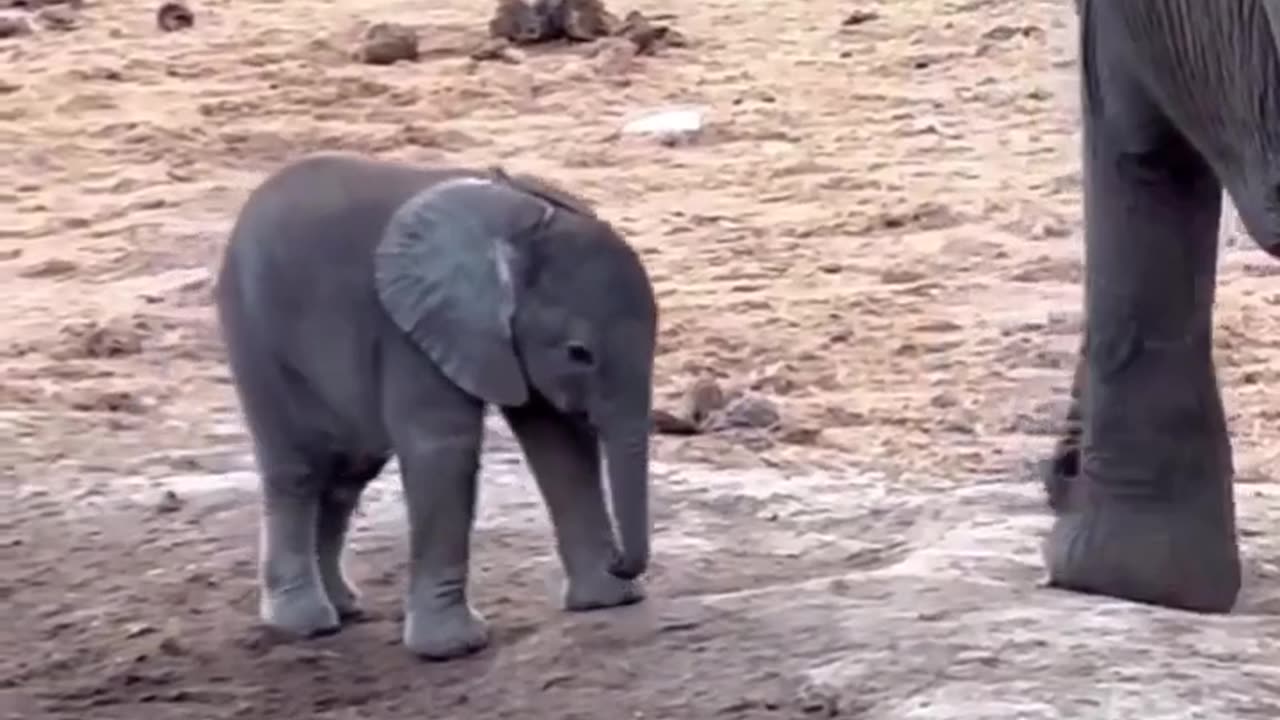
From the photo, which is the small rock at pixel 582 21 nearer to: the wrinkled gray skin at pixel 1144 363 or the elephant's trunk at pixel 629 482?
the wrinkled gray skin at pixel 1144 363

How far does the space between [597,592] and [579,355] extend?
0.96ft

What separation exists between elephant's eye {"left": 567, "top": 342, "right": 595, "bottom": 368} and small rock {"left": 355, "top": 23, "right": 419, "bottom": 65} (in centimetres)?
455

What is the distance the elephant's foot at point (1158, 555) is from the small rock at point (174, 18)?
5103 mm

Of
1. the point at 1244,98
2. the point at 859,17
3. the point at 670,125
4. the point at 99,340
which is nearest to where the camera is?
the point at 1244,98

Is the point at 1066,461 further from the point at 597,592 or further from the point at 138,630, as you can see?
the point at 138,630

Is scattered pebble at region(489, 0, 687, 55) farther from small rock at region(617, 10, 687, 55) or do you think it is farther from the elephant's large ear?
the elephant's large ear

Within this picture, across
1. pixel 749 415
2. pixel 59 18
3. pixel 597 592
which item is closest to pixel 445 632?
pixel 597 592

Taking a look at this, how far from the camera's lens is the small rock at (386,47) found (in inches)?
273

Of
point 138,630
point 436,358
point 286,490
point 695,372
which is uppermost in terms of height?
point 436,358

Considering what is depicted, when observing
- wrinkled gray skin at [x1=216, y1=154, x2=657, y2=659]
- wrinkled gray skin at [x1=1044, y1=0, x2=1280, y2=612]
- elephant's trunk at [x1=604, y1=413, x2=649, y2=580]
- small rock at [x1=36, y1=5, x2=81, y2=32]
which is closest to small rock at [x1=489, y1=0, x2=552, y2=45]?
small rock at [x1=36, y1=5, x2=81, y2=32]

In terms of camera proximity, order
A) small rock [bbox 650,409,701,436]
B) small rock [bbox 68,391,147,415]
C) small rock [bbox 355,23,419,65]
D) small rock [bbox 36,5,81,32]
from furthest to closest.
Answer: small rock [bbox 36,5,81,32], small rock [bbox 355,23,419,65], small rock [bbox 68,391,147,415], small rock [bbox 650,409,701,436]

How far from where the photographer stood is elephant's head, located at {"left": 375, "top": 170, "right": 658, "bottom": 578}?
8.07 feet

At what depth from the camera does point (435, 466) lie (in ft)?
8.19

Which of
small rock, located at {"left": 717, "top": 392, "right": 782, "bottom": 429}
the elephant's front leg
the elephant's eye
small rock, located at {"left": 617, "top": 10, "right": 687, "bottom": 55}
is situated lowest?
small rock, located at {"left": 717, "top": 392, "right": 782, "bottom": 429}
